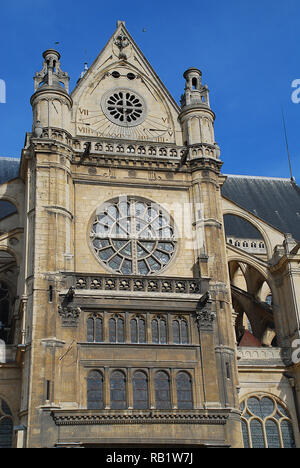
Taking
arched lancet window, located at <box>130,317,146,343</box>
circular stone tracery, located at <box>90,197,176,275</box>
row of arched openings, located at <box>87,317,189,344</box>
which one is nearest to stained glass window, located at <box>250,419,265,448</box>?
row of arched openings, located at <box>87,317,189,344</box>

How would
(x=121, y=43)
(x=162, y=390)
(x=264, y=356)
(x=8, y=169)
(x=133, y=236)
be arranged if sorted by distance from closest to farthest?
1. (x=162, y=390)
2. (x=133, y=236)
3. (x=264, y=356)
4. (x=121, y=43)
5. (x=8, y=169)

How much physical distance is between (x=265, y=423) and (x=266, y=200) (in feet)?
59.0

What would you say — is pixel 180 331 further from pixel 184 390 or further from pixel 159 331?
pixel 184 390

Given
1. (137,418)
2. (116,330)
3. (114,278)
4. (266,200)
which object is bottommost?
(137,418)

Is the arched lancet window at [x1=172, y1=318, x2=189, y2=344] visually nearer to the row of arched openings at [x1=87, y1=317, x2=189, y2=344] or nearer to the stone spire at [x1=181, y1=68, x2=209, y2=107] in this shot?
the row of arched openings at [x1=87, y1=317, x2=189, y2=344]

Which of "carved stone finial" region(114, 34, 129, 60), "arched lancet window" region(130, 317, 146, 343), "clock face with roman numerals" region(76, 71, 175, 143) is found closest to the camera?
"arched lancet window" region(130, 317, 146, 343)

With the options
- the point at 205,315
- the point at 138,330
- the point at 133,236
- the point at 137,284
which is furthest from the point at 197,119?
the point at 138,330

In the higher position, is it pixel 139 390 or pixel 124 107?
pixel 124 107

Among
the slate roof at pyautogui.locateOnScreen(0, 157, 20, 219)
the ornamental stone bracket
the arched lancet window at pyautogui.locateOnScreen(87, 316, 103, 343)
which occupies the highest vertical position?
the slate roof at pyautogui.locateOnScreen(0, 157, 20, 219)

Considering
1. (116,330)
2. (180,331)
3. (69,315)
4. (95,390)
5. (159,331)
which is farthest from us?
(180,331)

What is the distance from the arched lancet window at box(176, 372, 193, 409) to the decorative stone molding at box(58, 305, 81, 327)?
13.4 feet

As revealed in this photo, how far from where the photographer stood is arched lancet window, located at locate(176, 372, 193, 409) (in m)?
23.5

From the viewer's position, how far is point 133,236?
1069 inches

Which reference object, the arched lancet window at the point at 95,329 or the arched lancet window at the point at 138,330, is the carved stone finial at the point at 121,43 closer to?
the arched lancet window at the point at 138,330
